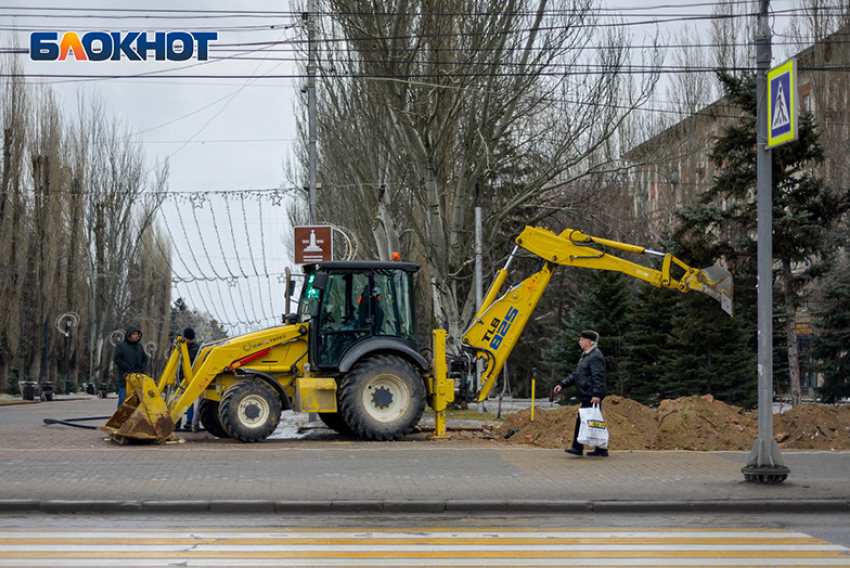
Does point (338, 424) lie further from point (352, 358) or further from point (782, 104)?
point (782, 104)

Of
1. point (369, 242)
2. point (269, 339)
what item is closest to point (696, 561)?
point (269, 339)

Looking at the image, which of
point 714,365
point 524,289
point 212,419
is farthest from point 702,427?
point 714,365

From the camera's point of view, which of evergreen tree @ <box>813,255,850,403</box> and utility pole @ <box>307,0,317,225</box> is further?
evergreen tree @ <box>813,255,850,403</box>

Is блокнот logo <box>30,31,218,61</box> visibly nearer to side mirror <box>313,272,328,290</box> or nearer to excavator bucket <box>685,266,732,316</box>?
side mirror <box>313,272,328,290</box>

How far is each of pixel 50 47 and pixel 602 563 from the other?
15393mm

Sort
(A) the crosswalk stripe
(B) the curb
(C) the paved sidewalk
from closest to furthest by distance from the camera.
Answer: (A) the crosswalk stripe
(B) the curb
(C) the paved sidewalk

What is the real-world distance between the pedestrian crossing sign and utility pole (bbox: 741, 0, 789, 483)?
0.16 m

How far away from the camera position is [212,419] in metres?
16.1

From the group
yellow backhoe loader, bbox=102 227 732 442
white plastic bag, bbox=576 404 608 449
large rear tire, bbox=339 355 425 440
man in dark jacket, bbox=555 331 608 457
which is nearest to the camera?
white plastic bag, bbox=576 404 608 449

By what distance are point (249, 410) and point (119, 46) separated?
799 cm

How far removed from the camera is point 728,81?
23625 mm

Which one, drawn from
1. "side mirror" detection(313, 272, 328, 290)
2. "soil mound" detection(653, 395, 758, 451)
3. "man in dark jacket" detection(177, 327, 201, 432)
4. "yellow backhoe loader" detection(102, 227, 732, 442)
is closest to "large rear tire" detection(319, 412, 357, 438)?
"yellow backhoe loader" detection(102, 227, 732, 442)

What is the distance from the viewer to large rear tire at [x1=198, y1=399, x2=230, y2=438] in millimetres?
16078

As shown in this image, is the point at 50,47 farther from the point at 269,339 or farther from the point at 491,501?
the point at 491,501
